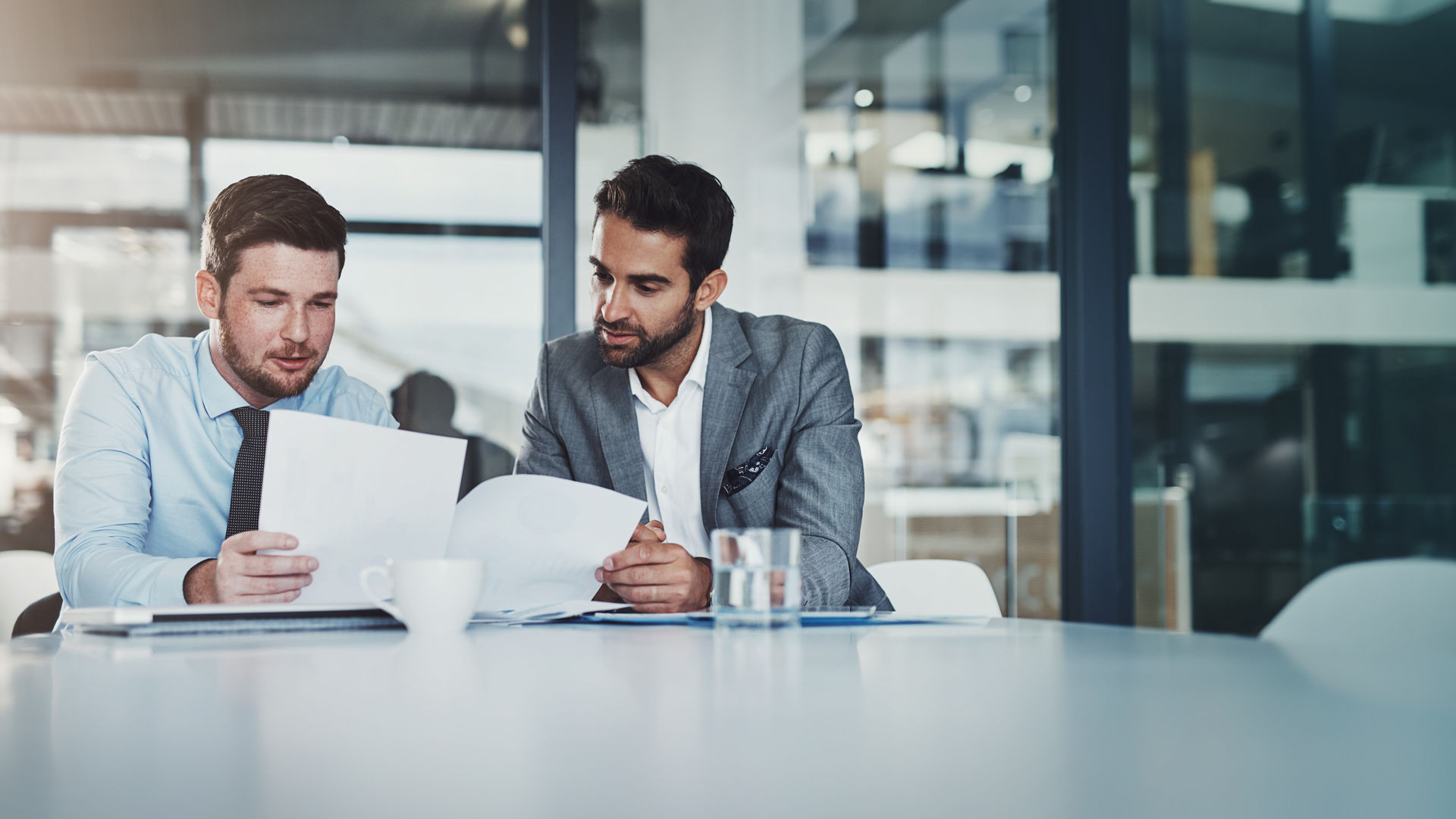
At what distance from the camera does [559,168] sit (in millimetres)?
2832

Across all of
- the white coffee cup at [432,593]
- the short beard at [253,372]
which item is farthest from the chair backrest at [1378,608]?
the short beard at [253,372]

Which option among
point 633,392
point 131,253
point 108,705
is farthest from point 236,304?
point 131,253

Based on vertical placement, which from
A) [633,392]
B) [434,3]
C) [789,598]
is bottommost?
[789,598]

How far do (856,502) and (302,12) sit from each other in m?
2.28

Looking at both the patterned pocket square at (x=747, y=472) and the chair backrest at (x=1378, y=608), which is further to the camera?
the patterned pocket square at (x=747, y=472)

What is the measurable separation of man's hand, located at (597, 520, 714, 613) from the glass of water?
0.85 ft

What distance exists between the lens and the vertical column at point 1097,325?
2.98 metres

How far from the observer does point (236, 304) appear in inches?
69.8

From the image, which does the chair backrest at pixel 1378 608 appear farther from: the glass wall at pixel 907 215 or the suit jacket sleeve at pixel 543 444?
the glass wall at pixel 907 215

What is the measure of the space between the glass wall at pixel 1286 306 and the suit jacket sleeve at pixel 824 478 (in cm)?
144

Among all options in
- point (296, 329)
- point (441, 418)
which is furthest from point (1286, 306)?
point (296, 329)

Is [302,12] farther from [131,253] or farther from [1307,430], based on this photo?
[1307,430]

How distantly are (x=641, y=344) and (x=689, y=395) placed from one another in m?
0.15

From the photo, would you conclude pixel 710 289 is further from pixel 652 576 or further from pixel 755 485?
pixel 652 576
